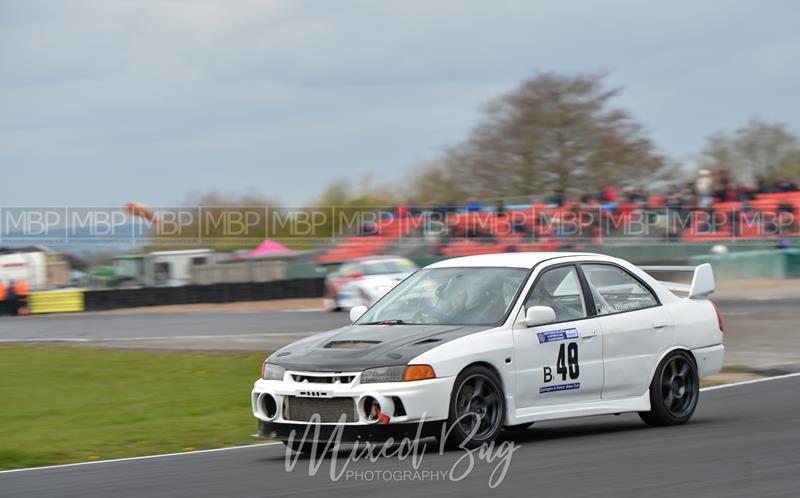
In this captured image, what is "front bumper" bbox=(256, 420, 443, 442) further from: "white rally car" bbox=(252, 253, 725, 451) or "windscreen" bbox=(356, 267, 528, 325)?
"windscreen" bbox=(356, 267, 528, 325)

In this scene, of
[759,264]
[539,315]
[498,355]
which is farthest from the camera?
[759,264]

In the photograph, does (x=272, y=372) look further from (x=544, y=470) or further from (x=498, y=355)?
(x=544, y=470)

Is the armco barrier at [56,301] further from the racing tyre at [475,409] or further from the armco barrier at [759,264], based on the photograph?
the racing tyre at [475,409]

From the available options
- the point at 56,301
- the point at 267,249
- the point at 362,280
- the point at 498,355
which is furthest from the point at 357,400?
the point at 267,249

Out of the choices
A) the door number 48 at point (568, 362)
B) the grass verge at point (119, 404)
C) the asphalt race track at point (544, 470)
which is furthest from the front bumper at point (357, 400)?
the grass verge at point (119, 404)

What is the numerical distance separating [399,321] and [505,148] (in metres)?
40.6

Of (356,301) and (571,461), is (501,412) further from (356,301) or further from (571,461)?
(356,301)

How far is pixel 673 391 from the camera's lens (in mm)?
8898

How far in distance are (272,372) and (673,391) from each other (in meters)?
3.21

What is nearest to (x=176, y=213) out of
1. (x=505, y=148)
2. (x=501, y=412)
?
(x=505, y=148)

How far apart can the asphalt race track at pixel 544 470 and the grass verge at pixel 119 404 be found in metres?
1.13

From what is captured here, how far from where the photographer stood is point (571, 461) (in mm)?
6988

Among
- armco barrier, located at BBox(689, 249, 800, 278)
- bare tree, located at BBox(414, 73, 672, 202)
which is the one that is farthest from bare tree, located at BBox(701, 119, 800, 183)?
armco barrier, located at BBox(689, 249, 800, 278)

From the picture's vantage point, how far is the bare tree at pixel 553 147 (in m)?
47.4
